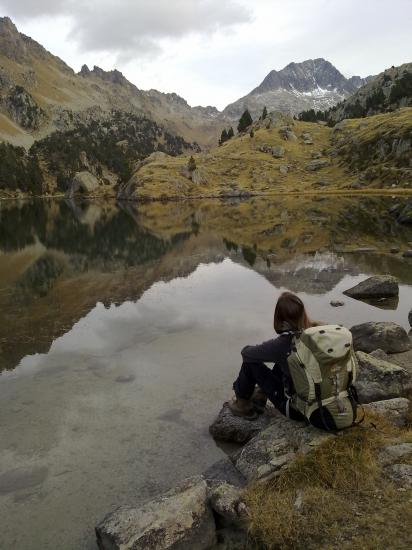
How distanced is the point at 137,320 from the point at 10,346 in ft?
19.8

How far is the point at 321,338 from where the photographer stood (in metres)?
8.31

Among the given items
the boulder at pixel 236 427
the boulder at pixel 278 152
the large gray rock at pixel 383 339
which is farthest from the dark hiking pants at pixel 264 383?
the boulder at pixel 278 152

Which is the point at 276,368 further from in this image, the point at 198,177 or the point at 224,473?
the point at 198,177

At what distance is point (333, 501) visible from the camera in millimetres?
7367

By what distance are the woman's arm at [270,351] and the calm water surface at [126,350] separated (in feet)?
8.83

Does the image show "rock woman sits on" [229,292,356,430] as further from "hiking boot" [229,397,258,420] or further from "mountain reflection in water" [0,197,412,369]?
"mountain reflection in water" [0,197,412,369]

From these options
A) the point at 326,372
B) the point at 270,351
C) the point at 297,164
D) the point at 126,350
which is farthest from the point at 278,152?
the point at 326,372

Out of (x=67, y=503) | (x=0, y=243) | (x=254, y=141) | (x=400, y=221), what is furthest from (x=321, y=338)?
(x=254, y=141)

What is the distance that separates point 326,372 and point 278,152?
178433 millimetres

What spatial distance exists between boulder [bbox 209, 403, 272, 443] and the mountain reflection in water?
955 cm

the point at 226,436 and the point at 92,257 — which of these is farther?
the point at 92,257

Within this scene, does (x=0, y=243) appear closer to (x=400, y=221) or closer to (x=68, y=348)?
(x=68, y=348)

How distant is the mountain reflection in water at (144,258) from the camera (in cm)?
2495

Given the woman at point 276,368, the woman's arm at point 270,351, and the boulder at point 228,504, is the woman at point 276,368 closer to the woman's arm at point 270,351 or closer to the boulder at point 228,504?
the woman's arm at point 270,351
